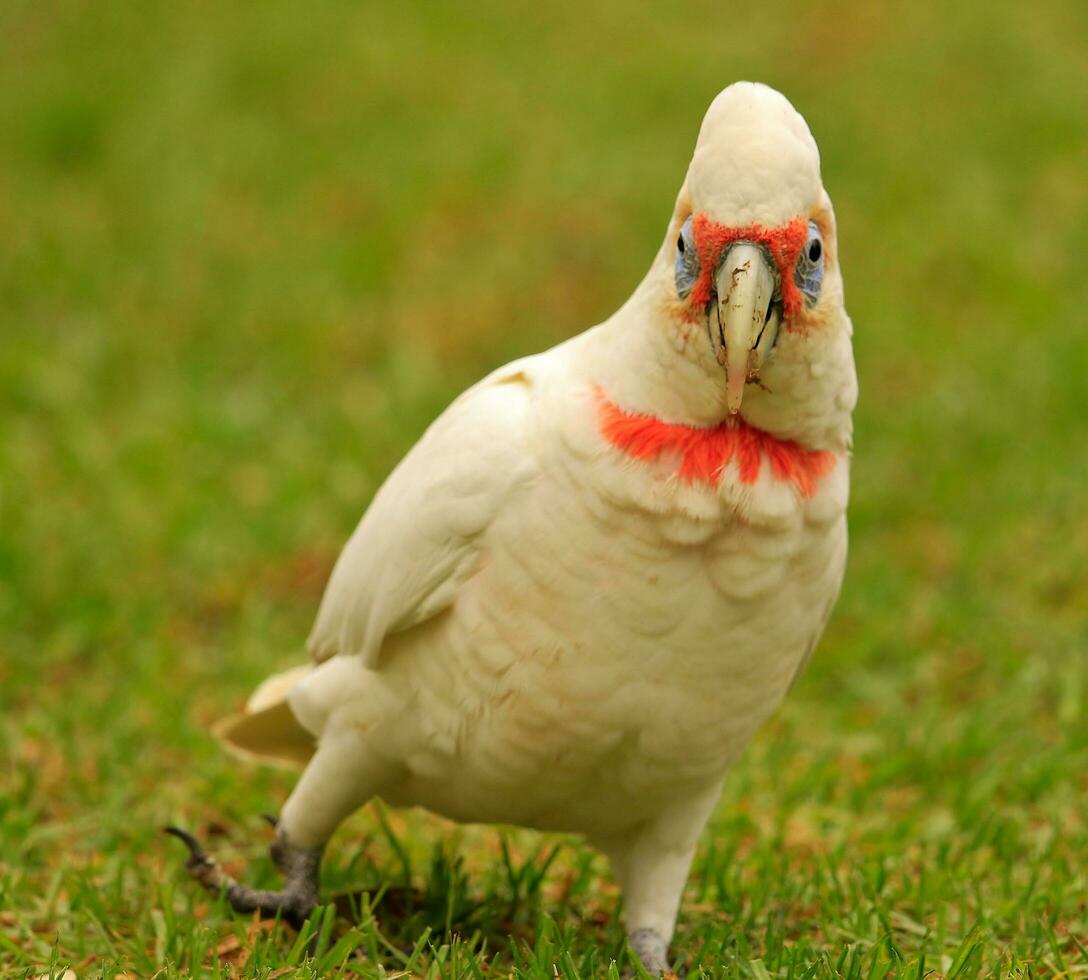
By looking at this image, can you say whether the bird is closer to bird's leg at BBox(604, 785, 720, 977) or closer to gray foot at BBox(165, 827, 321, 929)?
bird's leg at BBox(604, 785, 720, 977)

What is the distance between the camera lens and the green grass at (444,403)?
300cm

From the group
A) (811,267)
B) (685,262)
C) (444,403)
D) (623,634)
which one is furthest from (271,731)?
(444,403)

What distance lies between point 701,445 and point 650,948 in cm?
101

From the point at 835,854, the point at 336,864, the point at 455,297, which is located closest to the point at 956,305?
the point at 455,297

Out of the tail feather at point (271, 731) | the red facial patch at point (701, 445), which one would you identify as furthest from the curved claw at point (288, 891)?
the red facial patch at point (701, 445)

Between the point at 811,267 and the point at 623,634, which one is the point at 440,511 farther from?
the point at 811,267

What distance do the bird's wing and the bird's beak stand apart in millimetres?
438

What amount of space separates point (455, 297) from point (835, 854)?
12.7ft

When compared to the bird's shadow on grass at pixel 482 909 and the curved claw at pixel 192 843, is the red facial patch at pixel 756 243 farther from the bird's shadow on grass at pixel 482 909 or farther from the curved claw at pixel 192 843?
the curved claw at pixel 192 843

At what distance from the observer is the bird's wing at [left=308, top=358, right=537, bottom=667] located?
8.15ft

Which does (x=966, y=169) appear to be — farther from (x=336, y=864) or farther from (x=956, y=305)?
(x=336, y=864)

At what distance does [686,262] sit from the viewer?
2227 millimetres

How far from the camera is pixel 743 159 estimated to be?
213 cm

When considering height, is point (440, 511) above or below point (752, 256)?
below
